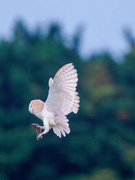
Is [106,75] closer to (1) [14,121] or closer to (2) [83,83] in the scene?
(2) [83,83]

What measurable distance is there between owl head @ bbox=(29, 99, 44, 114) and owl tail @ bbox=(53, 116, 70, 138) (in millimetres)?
123

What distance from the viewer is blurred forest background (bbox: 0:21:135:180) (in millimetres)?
32781

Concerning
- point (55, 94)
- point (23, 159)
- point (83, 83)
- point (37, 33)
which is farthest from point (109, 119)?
point (55, 94)

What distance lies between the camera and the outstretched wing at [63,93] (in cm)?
605

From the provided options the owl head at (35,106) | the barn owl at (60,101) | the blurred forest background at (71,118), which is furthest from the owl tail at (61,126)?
the blurred forest background at (71,118)

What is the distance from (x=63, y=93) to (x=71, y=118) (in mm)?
28341

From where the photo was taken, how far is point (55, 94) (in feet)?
20.1

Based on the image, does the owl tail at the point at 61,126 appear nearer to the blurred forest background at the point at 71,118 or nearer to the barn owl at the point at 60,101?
the barn owl at the point at 60,101

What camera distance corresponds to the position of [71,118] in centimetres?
3444

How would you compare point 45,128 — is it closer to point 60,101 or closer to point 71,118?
point 60,101

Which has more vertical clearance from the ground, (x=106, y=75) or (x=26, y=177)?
(x=106, y=75)

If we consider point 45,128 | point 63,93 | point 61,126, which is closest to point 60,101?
point 63,93

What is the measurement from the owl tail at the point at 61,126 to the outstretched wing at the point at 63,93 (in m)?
0.05

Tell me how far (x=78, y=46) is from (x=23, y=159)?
9.10 metres
